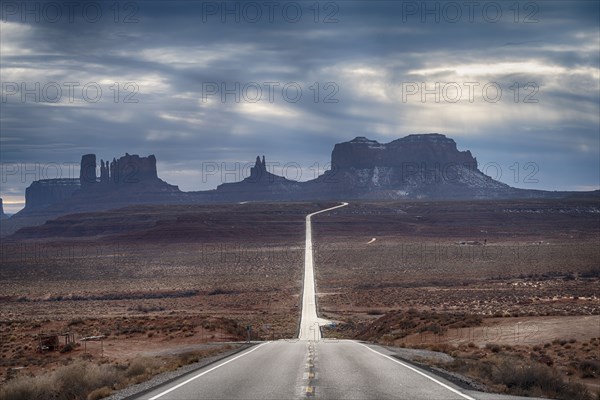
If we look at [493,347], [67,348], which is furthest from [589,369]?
[67,348]

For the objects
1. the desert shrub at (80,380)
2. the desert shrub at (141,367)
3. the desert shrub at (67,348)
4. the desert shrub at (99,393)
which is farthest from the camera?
the desert shrub at (67,348)

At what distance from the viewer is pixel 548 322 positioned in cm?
3275

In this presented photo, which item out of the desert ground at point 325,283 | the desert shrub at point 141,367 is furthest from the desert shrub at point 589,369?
the desert shrub at point 141,367

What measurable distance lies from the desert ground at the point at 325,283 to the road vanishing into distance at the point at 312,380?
2245 millimetres

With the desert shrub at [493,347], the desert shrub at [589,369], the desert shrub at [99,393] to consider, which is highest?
the desert shrub at [99,393]

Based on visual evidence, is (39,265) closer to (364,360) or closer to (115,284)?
(115,284)

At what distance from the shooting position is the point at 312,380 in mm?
15820

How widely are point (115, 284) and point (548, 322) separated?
52.5m

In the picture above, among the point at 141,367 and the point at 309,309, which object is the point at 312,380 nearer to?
the point at 141,367

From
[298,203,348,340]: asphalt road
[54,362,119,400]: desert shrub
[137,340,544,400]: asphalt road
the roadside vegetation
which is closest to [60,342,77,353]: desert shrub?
the roadside vegetation

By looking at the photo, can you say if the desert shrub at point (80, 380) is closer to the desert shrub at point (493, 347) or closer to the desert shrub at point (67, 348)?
the desert shrub at point (67, 348)

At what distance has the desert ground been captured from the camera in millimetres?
29812

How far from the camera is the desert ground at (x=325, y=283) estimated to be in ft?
97.8

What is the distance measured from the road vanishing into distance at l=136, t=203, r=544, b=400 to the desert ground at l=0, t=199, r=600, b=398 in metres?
2.25
